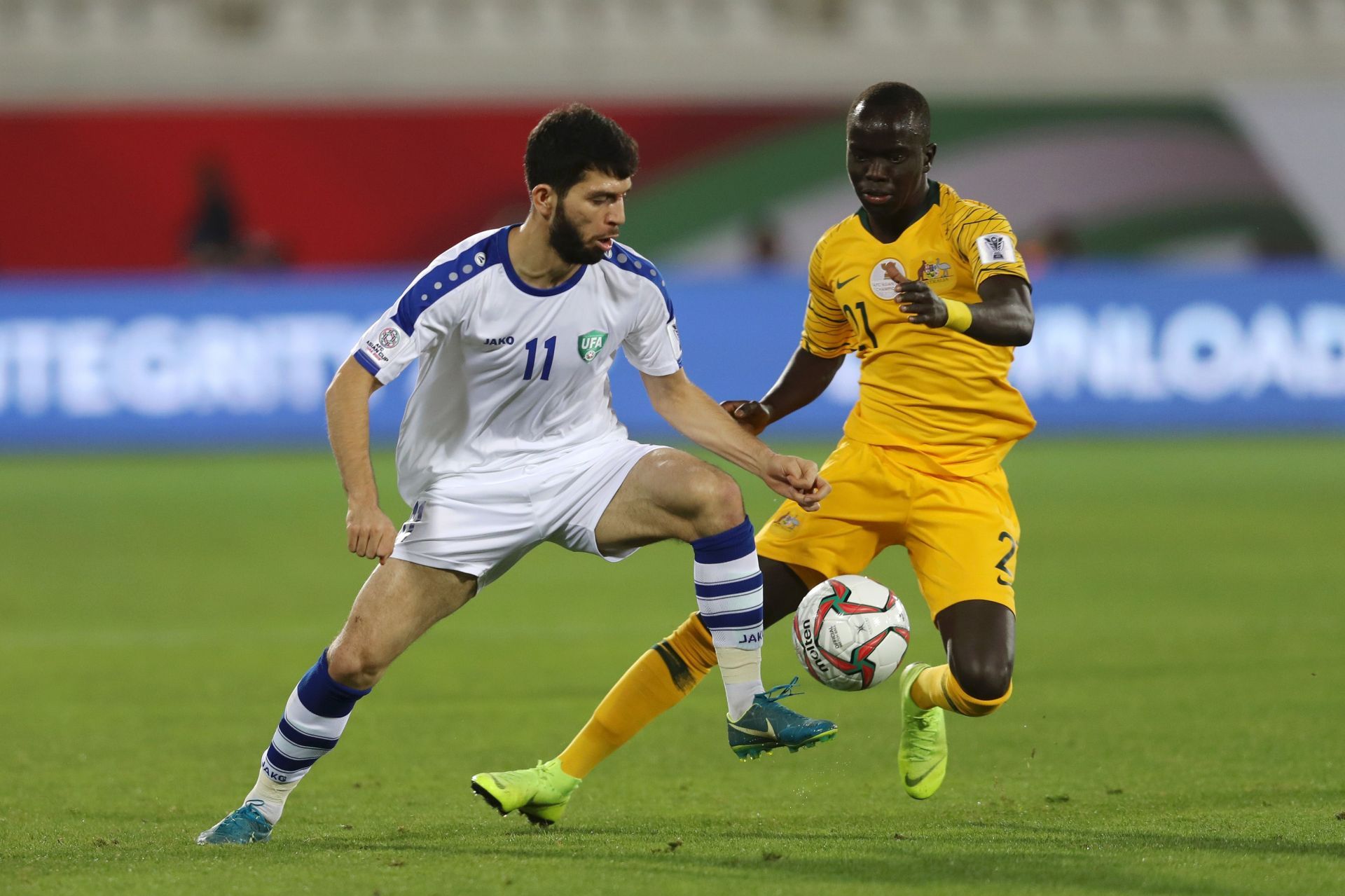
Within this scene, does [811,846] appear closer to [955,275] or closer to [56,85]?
[955,275]

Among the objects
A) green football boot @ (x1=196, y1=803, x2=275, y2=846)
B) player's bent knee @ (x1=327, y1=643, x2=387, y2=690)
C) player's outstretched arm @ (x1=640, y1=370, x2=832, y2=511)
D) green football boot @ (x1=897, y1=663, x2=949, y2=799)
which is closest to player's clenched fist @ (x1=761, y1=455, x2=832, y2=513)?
player's outstretched arm @ (x1=640, y1=370, x2=832, y2=511)

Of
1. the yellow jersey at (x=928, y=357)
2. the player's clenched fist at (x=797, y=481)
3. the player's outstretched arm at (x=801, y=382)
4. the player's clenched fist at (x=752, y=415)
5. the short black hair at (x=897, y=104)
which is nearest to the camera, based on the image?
the player's clenched fist at (x=797, y=481)

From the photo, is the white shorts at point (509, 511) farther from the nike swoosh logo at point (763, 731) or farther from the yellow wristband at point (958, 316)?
the yellow wristband at point (958, 316)

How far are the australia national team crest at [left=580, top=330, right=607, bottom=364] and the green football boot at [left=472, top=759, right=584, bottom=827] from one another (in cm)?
122

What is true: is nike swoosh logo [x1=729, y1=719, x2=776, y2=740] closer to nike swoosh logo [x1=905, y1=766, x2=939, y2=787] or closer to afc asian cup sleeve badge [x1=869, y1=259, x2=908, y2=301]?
nike swoosh logo [x1=905, y1=766, x2=939, y2=787]

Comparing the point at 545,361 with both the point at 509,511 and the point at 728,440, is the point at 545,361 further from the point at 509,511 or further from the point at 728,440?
the point at 728,440

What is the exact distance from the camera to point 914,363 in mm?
5773

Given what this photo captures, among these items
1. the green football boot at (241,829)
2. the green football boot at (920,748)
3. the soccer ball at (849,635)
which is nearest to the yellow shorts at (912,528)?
the soccer ball at (849,635)

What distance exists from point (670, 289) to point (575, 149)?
1200 cm

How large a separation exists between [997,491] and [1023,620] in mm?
3580

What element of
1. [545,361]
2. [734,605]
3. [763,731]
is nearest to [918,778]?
[763,731]

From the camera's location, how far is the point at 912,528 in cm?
566

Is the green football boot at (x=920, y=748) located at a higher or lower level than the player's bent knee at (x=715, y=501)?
lower

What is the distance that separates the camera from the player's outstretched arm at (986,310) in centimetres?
487
